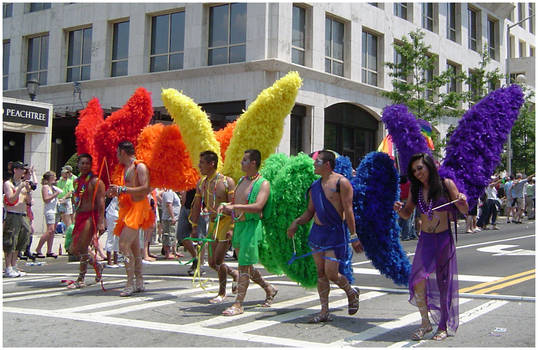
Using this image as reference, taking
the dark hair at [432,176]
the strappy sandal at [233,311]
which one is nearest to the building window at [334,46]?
the strappy sandal at [233,311]

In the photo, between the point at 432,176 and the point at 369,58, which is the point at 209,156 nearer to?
the point at 432,176

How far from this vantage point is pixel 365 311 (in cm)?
631

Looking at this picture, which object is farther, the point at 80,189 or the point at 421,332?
the point at 80,189

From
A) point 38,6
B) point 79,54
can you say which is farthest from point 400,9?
point 38,6

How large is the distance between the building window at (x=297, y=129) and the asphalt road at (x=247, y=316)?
13.9 m

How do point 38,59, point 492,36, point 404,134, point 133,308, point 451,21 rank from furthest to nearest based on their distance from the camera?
point 492,36 → point 451,21 → point 38,59 → point 133,308 → point 404,134

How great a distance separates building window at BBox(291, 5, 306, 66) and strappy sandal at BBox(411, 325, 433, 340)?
1802cm

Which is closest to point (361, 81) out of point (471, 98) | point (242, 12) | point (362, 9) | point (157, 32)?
point (362, 9)

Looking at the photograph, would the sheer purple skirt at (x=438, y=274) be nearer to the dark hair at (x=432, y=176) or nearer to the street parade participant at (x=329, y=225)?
the dark hair at (x=432, y=176)

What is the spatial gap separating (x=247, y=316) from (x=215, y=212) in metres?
1.38

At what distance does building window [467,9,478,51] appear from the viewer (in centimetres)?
3294

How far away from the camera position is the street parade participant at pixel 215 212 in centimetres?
681

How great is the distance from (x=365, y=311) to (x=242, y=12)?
17.6 metres

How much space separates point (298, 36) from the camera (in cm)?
2244
